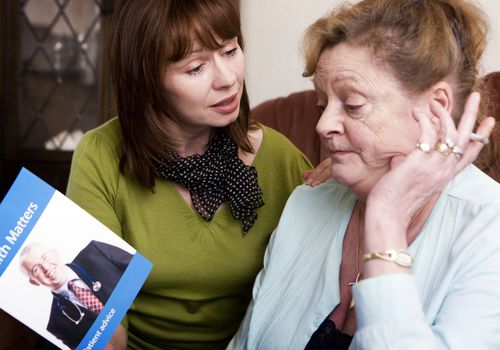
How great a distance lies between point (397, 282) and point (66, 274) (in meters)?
0.60

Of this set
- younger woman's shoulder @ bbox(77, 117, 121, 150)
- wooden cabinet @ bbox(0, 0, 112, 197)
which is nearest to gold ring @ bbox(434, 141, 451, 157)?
younger woman's shoulder @ bbox(77, 117, 121, 150)

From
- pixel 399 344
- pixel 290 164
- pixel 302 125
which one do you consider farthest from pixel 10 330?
pixel 399 344

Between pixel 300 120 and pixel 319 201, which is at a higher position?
pixel 300 120

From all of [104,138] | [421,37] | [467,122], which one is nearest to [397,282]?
[467,122]

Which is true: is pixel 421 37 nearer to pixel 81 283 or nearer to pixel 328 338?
pixel 328 338

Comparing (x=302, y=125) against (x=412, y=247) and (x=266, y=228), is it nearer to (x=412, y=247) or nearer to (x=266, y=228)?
(x=266, y=228)

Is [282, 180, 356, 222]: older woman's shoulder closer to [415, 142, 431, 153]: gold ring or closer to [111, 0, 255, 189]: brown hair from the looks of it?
[111, 0, 255, 189]: brown hair

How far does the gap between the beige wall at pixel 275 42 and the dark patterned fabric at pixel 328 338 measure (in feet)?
4.25

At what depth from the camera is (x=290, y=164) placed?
184 cm

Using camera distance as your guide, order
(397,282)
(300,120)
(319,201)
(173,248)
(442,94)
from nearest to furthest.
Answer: (397,282), (442,94), (319,201), (173,248), (300,120)

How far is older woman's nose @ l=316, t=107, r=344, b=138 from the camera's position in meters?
1.26

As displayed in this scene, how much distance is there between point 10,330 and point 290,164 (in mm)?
853

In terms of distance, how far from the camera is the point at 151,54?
5.13ft

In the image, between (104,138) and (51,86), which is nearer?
(104,138)
